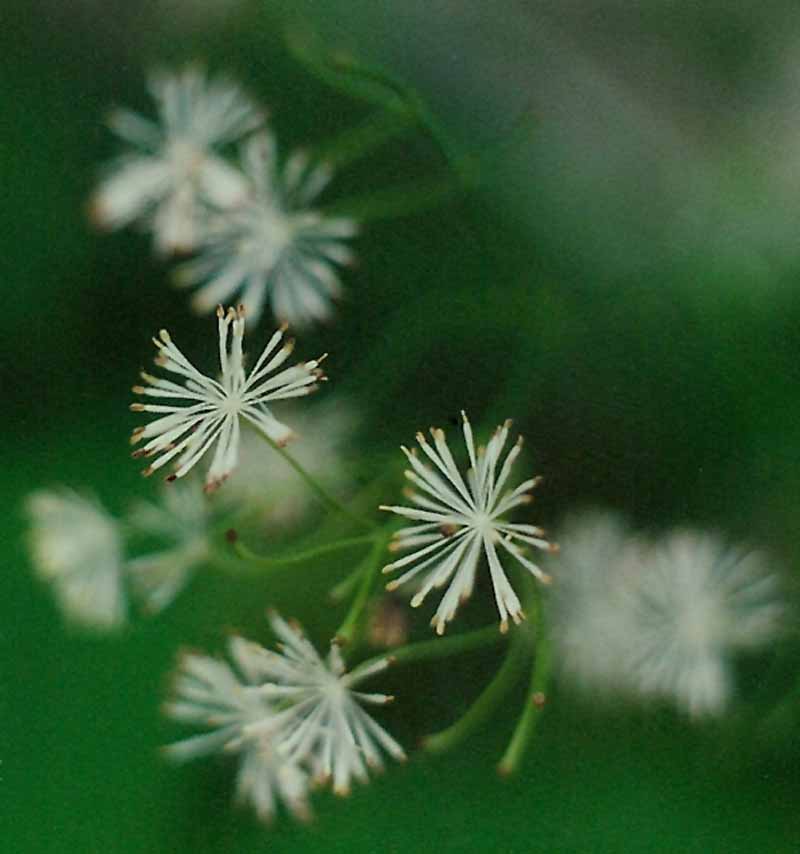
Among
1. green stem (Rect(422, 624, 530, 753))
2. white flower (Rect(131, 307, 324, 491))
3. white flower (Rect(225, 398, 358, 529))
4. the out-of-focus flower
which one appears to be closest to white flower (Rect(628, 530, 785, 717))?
the out-of-focus flower

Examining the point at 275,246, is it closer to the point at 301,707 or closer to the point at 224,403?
the point at 224,403

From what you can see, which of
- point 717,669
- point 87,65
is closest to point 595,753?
point 717,669

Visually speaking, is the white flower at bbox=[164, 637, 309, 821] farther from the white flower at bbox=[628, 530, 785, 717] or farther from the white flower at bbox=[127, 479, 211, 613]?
the white flower at bbox=[628, 530, 785, 717]

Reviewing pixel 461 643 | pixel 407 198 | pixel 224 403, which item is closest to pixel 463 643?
pixel 461 643

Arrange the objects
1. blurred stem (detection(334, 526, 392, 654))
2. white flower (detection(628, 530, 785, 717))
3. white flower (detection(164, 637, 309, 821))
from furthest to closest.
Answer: white flower (detection(628, 530, 785, 717)), white flower (detection(164, 637, 309, 821)), blurred stem (detection(334, 526, 392, 654))

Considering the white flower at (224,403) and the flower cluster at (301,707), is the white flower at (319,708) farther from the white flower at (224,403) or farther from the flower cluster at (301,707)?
the white flower at (224,403)

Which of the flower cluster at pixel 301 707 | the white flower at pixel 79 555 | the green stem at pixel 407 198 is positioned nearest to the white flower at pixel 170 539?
the white flower at pixel 79 555
